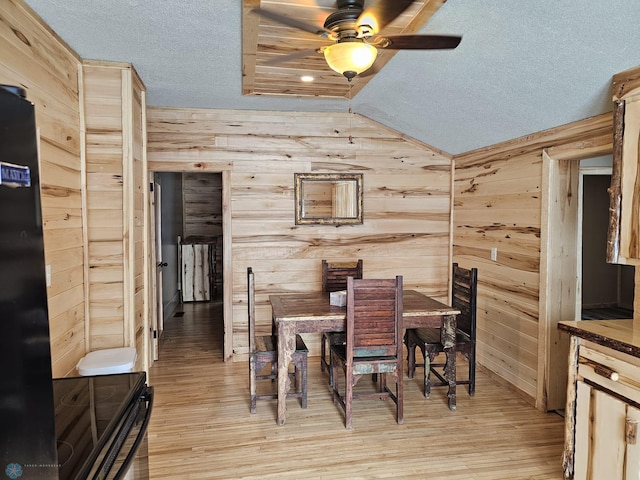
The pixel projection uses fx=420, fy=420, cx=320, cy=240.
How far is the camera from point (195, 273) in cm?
762

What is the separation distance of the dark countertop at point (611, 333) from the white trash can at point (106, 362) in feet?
8.87

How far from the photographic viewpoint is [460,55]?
105 inches

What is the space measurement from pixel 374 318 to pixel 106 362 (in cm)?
182

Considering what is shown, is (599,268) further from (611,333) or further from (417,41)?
(417,41)

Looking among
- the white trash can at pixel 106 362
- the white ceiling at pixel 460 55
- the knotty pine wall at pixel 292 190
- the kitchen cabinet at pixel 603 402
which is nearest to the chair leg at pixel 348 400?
the kitchen cabinet at pixel 603 402

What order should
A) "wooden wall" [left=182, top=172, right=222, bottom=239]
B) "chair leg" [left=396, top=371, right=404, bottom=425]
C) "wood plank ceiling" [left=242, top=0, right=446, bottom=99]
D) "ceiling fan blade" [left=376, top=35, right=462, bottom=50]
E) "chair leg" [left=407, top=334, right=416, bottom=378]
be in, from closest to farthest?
1. "ceiling fan blade" [left=376, top=35, right=462, bottom=50]
2. "wood plank ceiling" [left=242, top=0, right=446, bottom=99]
3. "chair leg" [left=396, top=371, right=404, bottom=425]
4. "chair leg" [left=407, top=334, right=416, bottom=378]
5. "wooden wall" [left=182, top=172, right=222, bottom=239]

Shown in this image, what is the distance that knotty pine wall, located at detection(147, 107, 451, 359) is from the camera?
4391 mm

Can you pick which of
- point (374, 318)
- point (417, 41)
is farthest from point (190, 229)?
point (417, 41)

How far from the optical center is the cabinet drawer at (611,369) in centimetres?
193

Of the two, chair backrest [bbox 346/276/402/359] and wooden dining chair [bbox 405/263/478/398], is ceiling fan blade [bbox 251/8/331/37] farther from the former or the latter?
wooden dining chair [bbox 405/263/478/398]

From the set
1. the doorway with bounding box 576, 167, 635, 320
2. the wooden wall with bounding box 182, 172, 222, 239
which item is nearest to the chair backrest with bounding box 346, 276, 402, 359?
the doorway with bounding box 576, 167, 635, 320

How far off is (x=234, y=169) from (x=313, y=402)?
8.02 feet

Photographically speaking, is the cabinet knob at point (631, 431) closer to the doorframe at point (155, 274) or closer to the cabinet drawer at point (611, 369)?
the cabinet drawer at point (611, 369)

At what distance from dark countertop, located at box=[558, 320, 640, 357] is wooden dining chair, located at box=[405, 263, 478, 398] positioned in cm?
110
